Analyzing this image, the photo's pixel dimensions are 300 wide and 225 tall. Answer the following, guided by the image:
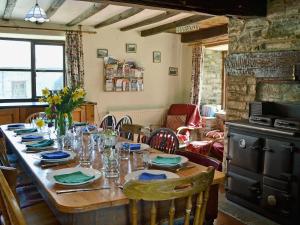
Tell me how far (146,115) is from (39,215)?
15.6 ft

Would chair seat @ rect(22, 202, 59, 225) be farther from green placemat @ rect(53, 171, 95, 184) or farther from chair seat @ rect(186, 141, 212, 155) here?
chair seat @ rect(186, 141, 212, 155)

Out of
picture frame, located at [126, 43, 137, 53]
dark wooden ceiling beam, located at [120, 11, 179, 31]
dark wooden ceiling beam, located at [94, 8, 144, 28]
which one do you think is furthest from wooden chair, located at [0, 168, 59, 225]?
picture frame, located at [126, 43, 137, 53]

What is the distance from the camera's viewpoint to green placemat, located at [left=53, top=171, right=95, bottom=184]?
170 centimetres

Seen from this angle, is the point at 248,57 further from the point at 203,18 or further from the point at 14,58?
the point at 14,58

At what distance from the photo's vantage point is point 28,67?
5.79 metres

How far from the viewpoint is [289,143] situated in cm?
273

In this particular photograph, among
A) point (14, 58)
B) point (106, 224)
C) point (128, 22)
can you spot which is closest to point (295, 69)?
point (106, 224)

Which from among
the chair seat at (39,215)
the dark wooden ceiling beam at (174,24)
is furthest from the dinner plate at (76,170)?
the dark wooden ceiling beam at (174,24)

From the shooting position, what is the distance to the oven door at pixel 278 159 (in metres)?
2.73

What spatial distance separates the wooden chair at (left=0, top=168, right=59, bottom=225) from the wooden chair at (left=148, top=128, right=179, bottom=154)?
3.77ft

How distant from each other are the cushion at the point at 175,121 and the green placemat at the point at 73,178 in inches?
185

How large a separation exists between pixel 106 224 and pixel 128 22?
4679 mm

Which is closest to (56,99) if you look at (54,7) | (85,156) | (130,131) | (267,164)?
(85,156)

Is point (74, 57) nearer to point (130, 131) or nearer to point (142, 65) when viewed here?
point (142, 65)
